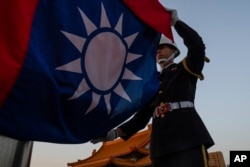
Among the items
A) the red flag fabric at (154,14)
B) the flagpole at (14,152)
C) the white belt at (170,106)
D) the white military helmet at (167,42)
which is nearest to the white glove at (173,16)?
the red flag fabric at (154,14)

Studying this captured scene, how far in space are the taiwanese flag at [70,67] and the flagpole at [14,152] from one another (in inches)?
1.5

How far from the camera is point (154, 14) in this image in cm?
250

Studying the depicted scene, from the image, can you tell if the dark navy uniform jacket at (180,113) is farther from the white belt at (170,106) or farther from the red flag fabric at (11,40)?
the red flag fabric at (11,40)

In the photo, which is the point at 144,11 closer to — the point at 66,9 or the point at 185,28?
the point at 185,28

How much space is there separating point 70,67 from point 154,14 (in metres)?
1.07

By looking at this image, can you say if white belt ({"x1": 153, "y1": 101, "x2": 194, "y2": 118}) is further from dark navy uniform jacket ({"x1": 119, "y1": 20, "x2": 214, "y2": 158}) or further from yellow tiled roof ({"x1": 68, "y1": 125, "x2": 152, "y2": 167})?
yellow tiled roof ({"x1": 68, "y1": 125, "x2": 152, "y2": 167})

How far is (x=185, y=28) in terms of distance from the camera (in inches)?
99.3

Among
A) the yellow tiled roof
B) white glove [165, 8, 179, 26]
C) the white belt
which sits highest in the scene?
the yellow tiled roof

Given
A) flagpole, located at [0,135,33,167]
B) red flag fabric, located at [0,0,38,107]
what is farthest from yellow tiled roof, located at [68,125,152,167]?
red flag fabric, located at [0,0,38,107]

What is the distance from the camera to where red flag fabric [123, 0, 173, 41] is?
7.72 feet

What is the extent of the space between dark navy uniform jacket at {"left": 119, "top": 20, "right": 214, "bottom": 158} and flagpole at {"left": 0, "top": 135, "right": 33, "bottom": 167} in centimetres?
118

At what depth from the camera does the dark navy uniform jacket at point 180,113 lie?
2.33 meters

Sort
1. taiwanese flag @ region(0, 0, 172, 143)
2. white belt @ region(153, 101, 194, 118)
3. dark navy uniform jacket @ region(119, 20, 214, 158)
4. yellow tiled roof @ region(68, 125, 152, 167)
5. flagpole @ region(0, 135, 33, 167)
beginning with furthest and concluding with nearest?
yellow tiled roof @ region(68, 125, 152, 167)
white belt @ region(153, 101, 194, 118)
dark navy uniform jacket @ region(119, 20, 214, 158)
taiwanese flag @ region(0, 0, 172, 143)
flagpole @ region(0, 135, 33, 167)

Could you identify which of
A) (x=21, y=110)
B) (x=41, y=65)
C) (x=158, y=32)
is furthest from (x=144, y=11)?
(x=21, y=110)
